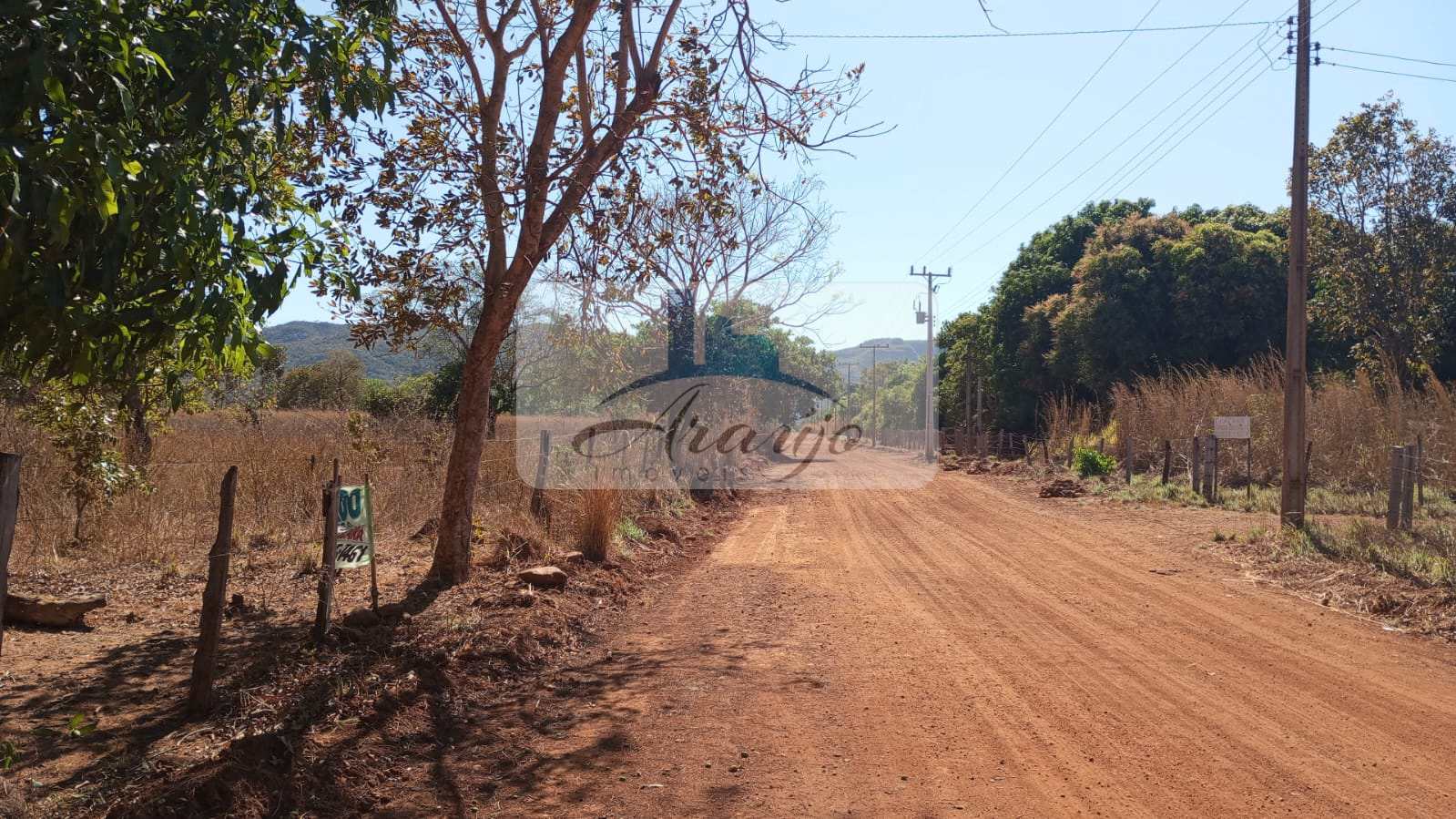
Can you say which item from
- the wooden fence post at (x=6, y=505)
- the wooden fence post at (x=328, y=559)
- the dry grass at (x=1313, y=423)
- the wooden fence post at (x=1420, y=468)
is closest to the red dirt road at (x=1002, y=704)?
the wooden fence post at (x=328, y=559)

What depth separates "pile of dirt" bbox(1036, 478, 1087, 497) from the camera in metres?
21.8

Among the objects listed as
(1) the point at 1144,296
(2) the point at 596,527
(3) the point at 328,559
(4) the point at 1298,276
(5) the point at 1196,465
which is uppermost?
(1) the point at 1144,296

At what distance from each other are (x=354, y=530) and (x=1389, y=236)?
2792 cm

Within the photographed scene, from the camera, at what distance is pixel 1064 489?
2214 cm

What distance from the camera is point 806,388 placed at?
48.2m

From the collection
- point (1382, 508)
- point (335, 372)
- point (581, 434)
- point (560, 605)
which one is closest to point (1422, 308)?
point (1382, 508)

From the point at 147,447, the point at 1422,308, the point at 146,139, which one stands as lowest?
the point at 147,447

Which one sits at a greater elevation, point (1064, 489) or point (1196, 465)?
point (1196, 465)

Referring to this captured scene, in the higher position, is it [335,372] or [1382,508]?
[335,372]

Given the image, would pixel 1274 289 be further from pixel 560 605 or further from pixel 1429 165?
pixel 560 605

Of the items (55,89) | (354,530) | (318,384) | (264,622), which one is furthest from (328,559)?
(318,384)

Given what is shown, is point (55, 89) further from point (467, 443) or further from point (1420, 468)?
point (1420, 468)

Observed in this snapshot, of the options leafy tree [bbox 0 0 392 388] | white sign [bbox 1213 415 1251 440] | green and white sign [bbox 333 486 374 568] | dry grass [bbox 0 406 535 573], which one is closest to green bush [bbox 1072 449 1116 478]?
white sign [bbox 1213 415 1251 440]

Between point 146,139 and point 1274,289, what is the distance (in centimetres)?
3400
